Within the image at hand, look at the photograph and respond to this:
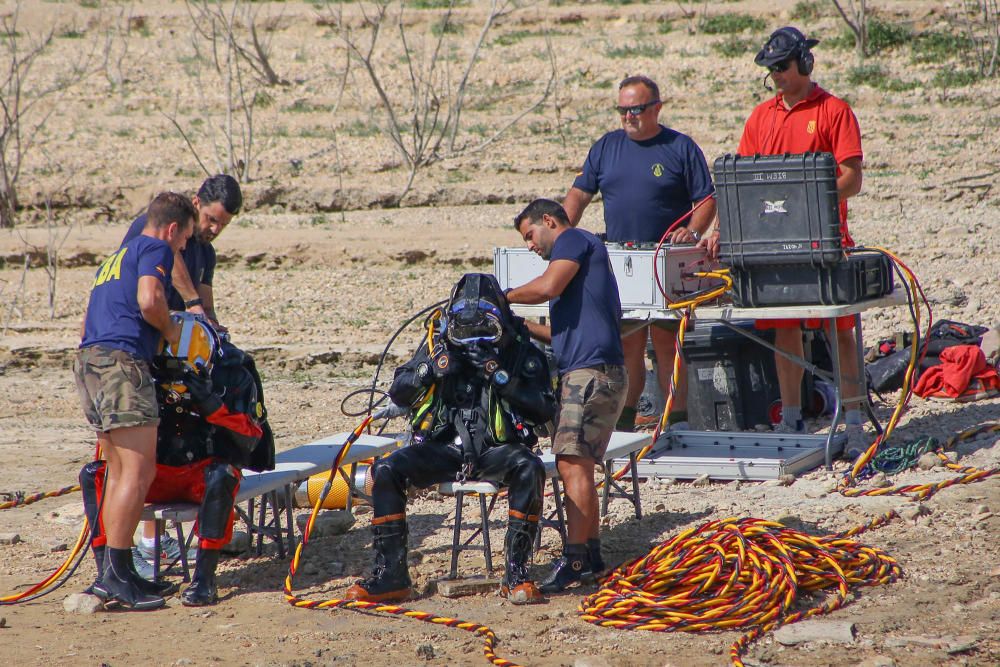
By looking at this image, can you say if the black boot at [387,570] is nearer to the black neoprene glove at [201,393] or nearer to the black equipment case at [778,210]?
the black neoprene glove at [201,393]

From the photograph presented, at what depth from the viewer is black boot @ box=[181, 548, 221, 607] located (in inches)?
224

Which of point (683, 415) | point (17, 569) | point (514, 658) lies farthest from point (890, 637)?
point (17, 569)

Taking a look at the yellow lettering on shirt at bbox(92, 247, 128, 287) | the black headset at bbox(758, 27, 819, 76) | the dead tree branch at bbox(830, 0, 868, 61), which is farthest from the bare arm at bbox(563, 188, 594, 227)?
the dead tree branch at bbox(830, 0, 868, 61)

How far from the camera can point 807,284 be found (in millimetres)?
6809

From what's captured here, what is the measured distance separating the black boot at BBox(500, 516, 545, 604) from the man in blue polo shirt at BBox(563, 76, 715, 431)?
2.19 metres

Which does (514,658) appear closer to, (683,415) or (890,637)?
(890,637)

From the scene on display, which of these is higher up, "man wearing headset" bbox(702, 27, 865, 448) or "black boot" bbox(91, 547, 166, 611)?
"man wearing headset" bbox(702, 27, 865, 448)

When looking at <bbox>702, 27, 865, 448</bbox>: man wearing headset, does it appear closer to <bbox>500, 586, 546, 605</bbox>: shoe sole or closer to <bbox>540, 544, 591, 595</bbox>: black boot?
<bbox>540, 544, 591, 595</bbox>: black boot

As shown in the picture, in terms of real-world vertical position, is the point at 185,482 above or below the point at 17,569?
above

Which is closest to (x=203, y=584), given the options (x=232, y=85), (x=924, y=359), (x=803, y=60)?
(x=803, y=60)

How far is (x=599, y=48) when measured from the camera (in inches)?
903

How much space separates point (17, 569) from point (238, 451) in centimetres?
152

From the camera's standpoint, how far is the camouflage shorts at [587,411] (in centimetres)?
554

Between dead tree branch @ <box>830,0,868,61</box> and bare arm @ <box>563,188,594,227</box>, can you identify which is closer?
bare arm @ <box>563,188,594,227</box>
